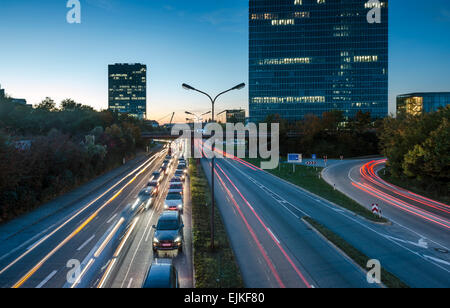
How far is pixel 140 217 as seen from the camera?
19.4 meters

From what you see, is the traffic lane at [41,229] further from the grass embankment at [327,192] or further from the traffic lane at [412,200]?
the traffic lane at [412,200]

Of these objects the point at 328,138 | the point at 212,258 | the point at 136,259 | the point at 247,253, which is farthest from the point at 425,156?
the point at 328,138

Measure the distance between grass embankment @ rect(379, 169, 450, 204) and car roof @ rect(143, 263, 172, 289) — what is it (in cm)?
2959

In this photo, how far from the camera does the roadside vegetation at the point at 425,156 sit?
25391mm

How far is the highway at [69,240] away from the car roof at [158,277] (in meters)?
2.02

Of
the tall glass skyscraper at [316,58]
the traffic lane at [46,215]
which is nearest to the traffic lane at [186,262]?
the traffic lane at [46,215]

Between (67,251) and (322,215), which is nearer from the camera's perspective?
(67,251)

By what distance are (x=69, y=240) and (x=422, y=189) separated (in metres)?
36.4

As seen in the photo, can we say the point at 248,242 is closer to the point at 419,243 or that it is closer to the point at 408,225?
the point at 419,243

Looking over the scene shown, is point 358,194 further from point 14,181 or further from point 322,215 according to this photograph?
point 14,181

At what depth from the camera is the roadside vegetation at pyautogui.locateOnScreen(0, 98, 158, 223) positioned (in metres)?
19.3

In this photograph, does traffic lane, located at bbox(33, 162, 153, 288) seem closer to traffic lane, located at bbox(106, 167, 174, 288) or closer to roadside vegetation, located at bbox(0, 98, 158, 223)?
traffic lane, located at bbox(106, 167, 174, 288)
